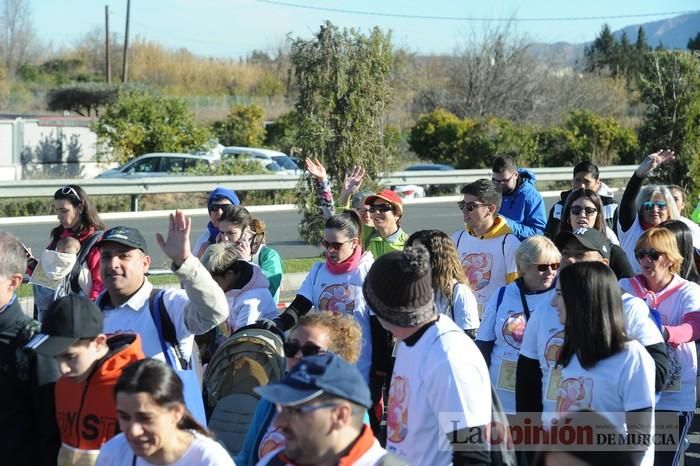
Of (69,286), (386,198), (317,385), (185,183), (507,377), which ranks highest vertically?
(317,385)

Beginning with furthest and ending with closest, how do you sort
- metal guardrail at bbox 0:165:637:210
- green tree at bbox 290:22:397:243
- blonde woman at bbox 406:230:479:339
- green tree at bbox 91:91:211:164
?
green tree at bbox 91:91:211:164 < metal guardrail at bbox 0:165:637:210 < green tree at bbox 290:22:397:243 < blonde woman at bbox 406:230:479:339

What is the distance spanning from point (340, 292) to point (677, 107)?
48.6ft

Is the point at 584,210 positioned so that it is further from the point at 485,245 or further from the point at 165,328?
the point at 165,328

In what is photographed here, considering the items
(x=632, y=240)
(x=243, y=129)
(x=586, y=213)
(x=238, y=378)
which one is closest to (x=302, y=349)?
(x=238, y=378)

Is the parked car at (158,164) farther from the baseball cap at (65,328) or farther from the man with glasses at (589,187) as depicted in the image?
the baseball cap at (65,328)

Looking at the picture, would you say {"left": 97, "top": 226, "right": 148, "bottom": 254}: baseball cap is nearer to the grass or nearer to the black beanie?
the black beanie

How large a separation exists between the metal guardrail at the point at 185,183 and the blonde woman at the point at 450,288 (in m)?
12.7

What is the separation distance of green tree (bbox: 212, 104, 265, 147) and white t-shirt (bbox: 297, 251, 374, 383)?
34.9 metres

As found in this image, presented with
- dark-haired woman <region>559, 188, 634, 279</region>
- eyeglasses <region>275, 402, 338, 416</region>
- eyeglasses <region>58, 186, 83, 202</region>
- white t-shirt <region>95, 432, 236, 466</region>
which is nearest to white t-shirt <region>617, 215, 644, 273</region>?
dark-haired woman <region>559, 188, 634, 279</region>

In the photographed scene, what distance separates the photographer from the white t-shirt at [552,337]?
180 inches

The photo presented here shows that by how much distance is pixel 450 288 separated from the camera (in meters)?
5.89

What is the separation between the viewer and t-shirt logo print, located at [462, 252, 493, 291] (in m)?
7.00

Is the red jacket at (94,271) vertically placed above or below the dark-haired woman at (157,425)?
below

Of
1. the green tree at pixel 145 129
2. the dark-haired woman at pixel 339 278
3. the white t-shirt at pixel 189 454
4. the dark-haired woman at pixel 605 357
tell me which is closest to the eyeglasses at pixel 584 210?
the dark-haired woman at pixel 339 278
